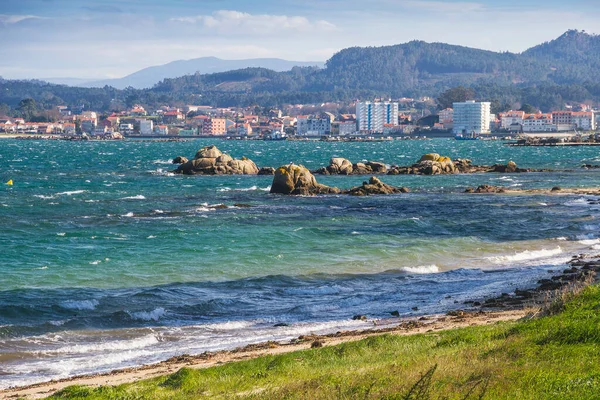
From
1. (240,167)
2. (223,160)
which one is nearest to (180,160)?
(223,160)

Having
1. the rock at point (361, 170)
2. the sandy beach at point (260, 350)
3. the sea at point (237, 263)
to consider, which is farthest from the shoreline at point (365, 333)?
the rock at point (361, 170)

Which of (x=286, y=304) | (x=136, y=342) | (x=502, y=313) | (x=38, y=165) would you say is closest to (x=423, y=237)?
(x=286, y=304)

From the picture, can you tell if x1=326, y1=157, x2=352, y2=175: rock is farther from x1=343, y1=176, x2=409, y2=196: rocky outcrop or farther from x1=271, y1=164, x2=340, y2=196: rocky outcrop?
x1=271, y1=164, x2=340, y2=196: rocky outcrop

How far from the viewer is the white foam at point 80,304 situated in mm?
26875

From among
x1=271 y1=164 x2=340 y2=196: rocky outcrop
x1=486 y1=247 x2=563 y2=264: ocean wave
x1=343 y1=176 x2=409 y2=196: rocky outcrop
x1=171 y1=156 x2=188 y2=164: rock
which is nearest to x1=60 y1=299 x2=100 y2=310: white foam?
x1=486 y1=247 x2=563 y2=264: ocean wave

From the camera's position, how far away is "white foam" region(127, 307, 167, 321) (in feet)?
84.1

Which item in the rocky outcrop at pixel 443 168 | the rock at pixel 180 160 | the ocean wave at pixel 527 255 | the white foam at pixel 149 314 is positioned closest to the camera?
the white foam at pixel 149 314

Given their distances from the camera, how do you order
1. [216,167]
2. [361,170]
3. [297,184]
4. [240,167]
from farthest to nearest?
[361,170]
[240,167]
[216,167]
[297,184]

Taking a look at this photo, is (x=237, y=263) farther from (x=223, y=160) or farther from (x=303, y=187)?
(x=223, y=160)

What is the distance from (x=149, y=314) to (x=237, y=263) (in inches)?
387

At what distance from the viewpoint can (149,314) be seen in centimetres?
2595

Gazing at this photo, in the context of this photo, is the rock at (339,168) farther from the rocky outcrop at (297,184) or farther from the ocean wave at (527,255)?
the ocean wave at (527,255)

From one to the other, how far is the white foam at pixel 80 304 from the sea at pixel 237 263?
0.03 m

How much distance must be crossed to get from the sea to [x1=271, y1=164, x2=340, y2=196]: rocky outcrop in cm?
170
